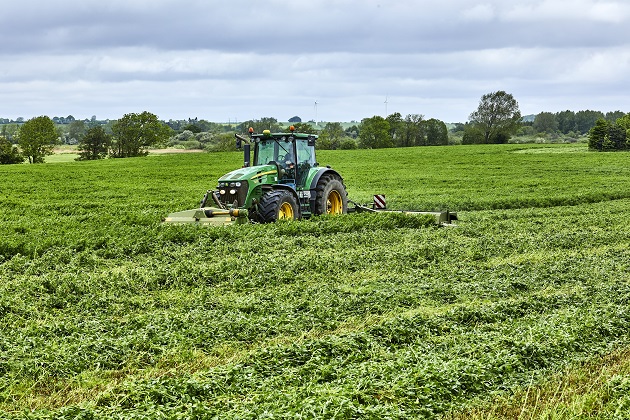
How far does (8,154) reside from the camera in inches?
2452

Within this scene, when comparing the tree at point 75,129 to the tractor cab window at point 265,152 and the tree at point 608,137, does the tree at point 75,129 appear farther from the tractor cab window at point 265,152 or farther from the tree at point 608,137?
the tractor cab window at point 265,152

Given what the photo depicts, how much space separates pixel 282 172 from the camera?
16.2 meters

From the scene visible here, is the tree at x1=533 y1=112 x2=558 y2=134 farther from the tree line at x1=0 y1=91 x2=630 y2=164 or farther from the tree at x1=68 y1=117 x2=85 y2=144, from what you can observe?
the tree at x1=68 y1=117 x2=85 y2=144

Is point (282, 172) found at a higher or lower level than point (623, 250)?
higher

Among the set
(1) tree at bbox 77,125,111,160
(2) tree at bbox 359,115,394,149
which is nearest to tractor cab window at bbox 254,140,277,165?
(1) tree at bbox 77,125,111,160

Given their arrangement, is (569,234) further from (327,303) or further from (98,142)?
(98,142)

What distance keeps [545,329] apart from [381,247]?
5678 millimetres

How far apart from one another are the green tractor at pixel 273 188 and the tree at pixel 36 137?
5601 cm

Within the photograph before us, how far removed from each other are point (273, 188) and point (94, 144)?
187 feet

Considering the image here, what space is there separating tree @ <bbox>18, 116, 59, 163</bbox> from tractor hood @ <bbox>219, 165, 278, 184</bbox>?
5659 centimetres

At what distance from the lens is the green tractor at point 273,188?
1495 cm

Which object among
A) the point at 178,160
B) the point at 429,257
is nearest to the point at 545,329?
the point at 429,257

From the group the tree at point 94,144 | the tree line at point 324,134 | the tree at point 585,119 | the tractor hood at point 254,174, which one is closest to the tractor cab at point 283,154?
the tractor hood at point 254,174

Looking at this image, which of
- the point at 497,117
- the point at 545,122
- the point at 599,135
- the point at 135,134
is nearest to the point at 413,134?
the point at 497,117
